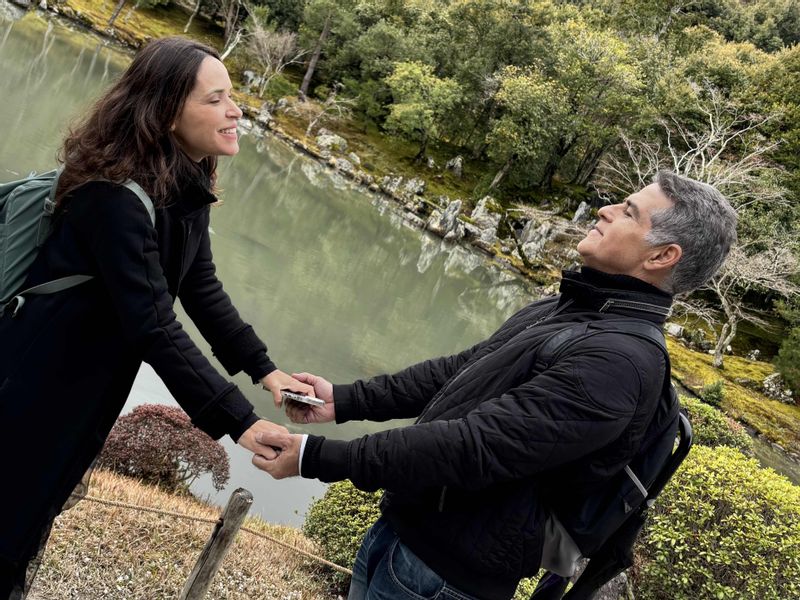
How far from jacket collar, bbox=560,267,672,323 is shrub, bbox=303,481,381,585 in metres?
3.01

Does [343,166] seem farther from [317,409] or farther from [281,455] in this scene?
[281,455]

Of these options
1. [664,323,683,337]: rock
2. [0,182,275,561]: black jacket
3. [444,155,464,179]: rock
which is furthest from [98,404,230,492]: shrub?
[444,155,464,179]: rock

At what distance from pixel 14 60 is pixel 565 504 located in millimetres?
20316

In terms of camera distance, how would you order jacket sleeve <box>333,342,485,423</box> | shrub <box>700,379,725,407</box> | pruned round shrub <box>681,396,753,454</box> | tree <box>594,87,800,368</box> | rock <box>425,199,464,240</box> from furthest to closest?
rock <box>425,199,464,240</box>
tree <box>594,87,800,368</box>
shrub <box>700,379,725,407</box>
pruned round shrub <box>681,396,753,454</box>
jacket sleeve <box>333,342,485,423</box>

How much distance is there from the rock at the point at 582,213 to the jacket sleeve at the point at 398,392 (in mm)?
29012

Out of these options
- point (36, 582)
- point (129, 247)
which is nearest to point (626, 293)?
point (129, 247)

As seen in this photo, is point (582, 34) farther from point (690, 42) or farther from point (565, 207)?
point (690, 42)

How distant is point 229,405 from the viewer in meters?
1.91

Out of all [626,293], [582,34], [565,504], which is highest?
[582,34]

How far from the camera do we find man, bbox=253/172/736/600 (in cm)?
151

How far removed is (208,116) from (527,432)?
125 cm

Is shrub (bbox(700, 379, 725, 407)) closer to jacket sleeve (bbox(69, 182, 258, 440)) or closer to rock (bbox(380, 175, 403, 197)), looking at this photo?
jacket sleeve (bbox(69, 182, 258, 440))

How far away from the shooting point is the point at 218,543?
2855mm

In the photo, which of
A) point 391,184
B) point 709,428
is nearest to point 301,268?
point 709,428
